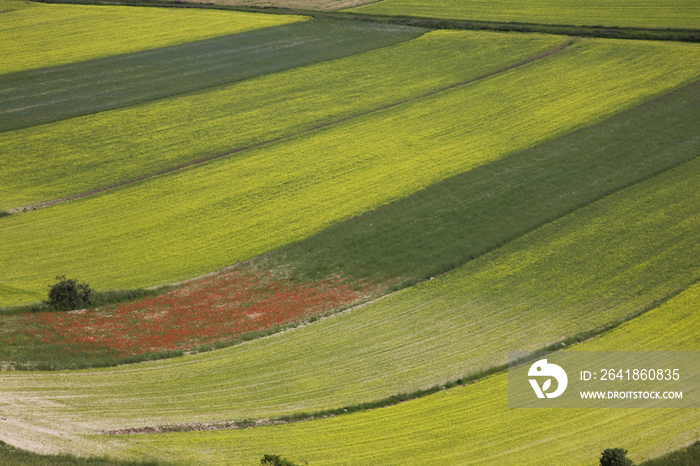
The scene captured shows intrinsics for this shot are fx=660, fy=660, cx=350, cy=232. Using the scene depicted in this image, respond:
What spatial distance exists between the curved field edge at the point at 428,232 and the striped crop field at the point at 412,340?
1569mm

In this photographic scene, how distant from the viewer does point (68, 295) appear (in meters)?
32.9

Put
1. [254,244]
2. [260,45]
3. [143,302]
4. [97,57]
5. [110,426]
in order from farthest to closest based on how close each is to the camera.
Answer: [260,45], [97,57], [254,244], [143,302], [110,426]

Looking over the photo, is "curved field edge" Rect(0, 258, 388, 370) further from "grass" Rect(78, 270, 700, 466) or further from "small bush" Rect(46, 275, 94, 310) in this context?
"grass" Rect(78, 270, 700, 466)

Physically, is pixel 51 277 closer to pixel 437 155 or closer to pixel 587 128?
pixel 437 155

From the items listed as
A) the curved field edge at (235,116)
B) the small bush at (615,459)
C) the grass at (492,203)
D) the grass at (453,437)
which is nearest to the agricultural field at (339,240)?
the grass at (453,437)

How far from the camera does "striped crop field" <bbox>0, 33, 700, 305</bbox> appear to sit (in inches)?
1510

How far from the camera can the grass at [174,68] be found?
61281mm

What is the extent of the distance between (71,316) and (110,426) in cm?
1071

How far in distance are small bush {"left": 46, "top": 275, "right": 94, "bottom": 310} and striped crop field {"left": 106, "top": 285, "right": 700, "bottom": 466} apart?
12.5 m

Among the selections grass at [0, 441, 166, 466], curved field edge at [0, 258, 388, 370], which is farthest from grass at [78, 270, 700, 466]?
curved field edge at [0, 258, 388, 370]

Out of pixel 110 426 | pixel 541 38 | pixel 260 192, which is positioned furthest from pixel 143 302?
pixel 541 38

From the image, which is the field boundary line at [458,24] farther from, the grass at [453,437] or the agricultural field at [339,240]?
the grass at [453,437]

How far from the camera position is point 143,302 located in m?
34.0
